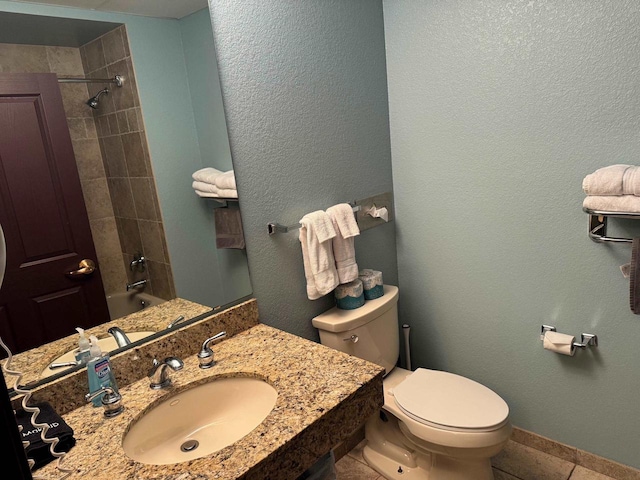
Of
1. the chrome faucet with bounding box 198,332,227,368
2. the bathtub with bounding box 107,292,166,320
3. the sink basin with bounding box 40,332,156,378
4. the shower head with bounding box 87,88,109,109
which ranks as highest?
the shower head with bounding box 87,88,109,109

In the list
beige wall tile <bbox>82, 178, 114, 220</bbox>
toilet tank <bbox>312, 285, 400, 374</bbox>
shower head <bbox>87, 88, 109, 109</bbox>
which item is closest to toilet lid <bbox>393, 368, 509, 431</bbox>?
toilet tank <bbox>312, 285, 400, 374</bbox>

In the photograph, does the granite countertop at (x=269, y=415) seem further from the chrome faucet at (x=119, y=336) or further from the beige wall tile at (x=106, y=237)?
the beige wall tile at (x=106, y=237)

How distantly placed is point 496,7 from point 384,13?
0.51 meters

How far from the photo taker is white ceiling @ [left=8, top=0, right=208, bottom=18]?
1124mm

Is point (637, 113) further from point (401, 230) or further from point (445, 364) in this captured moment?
point (445, 364)

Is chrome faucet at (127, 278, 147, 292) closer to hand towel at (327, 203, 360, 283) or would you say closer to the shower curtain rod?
the shower curtain rod

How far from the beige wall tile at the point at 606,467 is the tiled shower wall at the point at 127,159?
1830 millimetres

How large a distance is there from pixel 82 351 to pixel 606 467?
78.9 inches

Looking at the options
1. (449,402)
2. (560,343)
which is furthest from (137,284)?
(560,343)

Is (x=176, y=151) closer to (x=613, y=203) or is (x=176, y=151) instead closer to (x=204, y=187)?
(x=204, y=187)

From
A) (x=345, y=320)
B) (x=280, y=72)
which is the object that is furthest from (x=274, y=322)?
(x=280, y=72)

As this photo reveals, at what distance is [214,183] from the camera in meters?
1.45

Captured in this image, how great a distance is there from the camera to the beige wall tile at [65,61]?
3.53 feet

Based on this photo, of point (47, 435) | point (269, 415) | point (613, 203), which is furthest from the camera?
point (613, 203)
